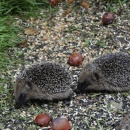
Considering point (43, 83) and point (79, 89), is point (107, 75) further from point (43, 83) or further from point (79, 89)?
point (43, 83)

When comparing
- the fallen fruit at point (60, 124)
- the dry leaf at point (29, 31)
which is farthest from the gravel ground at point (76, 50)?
the fallen fruit at point (60, 124)

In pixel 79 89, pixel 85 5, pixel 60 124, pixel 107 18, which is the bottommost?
pixel 60 124

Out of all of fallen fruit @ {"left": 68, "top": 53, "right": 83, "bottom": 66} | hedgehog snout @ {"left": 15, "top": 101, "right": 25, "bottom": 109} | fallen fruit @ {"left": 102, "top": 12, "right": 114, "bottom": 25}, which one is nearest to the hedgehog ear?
fallen fruit @ {"left": 68, "top": 53, "right": 83, "bottom": 66}

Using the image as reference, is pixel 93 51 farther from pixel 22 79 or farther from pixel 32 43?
pixel 22 79

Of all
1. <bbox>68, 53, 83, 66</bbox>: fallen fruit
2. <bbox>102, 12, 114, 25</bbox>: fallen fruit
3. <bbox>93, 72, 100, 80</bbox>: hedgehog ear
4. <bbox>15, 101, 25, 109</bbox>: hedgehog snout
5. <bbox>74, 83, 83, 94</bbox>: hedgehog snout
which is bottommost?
<bbox>15, 101, 25, 109</bbox>: hedgehog snout

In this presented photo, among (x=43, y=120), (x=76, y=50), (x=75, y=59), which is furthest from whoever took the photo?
(x=76, y=50)

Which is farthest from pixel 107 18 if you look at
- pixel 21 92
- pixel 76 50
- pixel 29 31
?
pixel 21 92

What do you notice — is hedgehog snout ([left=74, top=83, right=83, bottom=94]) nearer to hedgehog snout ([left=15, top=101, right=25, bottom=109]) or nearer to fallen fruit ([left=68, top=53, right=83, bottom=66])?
fallen fruit ([left=68, top=53, right=83, bottom=66])
